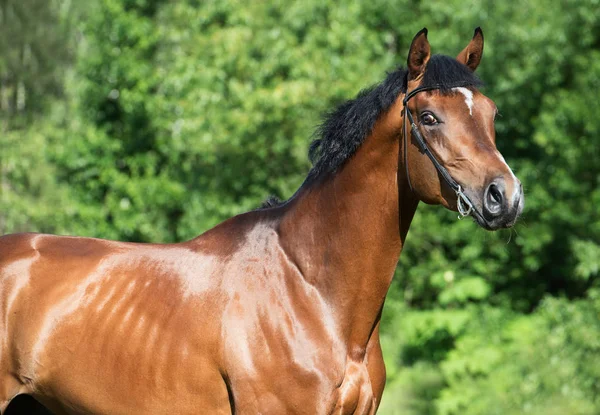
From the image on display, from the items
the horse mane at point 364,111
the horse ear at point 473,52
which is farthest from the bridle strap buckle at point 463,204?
the horse ear at point 473,52

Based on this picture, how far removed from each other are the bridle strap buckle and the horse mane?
17.9 inches

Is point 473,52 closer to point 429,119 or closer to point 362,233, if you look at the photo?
point 429,119

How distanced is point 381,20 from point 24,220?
1282 centimetres

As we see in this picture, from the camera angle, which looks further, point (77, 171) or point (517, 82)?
point (77, 171)

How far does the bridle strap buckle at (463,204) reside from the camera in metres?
3.16

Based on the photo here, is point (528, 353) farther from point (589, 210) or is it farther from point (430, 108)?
point (430, 108)

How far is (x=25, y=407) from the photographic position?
4289 millimetres

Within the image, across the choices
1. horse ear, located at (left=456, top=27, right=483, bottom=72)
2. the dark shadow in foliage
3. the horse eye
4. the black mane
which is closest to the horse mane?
the black mane

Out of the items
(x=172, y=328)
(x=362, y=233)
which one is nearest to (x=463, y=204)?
(x=362, y=233)

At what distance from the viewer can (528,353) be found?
1134 centimetres

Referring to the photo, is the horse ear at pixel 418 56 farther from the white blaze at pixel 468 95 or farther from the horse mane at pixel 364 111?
the white blaze at pixel 468 95

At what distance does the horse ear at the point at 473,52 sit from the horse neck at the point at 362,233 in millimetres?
500

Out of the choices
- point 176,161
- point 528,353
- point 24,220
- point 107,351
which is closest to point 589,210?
point 528,353

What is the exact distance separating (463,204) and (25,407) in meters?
2.74
